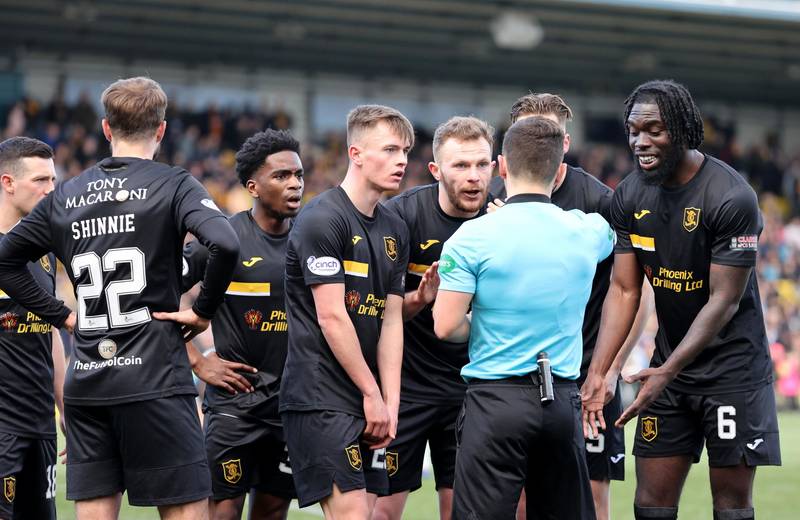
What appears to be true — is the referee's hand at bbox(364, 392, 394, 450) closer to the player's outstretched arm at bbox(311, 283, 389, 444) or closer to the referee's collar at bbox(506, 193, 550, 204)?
the player's outstretched arm at bbox(311, 283, 389, 444)

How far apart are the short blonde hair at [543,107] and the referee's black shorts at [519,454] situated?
6.54 feet

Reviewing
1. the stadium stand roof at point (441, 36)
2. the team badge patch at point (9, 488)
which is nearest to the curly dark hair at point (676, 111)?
the team badge patch at point (9, 488)

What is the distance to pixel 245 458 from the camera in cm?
679

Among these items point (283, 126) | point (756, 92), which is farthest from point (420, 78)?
point (756, 92)

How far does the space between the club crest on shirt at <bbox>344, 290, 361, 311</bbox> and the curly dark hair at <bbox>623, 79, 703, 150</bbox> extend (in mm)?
1785

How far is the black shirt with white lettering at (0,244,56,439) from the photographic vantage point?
6406 millimetres

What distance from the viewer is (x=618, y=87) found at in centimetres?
3138

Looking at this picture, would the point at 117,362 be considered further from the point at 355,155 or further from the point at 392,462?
the point at 392,462

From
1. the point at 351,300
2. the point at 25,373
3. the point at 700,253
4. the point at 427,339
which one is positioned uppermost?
the point at 700,253

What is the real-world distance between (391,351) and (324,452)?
0.65 m

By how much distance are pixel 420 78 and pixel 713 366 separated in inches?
934

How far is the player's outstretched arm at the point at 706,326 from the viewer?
5.98m

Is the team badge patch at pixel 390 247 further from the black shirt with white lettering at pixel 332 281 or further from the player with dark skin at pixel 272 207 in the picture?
the player with dark skin at pixel 272 207

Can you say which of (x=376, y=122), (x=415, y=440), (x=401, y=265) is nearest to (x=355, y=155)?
(x=376, y=122)
